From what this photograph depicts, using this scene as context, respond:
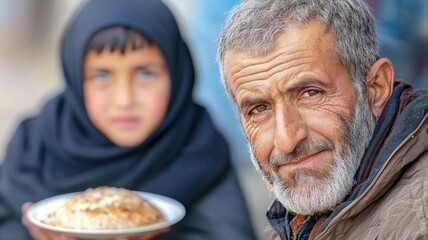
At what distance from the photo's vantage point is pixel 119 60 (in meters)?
3.58

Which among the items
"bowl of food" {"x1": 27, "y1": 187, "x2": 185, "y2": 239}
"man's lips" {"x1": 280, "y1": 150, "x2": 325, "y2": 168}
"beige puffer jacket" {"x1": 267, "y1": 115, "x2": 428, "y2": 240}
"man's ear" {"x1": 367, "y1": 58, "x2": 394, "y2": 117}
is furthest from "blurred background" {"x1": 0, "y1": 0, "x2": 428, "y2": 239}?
"beige puffer jacket" {"x1": 267, "y1": 115, "x2": 428, "y2": 240}

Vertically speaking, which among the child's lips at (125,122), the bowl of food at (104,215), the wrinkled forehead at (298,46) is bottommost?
the bowl of food at (104,215)

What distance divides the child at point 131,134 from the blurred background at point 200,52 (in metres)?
0.55

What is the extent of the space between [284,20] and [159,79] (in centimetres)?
163

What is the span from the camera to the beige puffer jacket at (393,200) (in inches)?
70.7

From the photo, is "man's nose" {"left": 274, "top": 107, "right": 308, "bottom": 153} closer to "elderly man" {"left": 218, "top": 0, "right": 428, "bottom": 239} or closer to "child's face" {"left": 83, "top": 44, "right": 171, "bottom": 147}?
"elderly man" {"left": 218, "top": 0, "right": 428, "bottom": 239}

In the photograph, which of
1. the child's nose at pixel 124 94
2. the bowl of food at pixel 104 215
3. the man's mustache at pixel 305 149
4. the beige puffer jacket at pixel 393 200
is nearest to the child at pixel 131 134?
the child's nose at pixel 124 94

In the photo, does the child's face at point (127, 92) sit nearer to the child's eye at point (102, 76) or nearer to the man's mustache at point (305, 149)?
the child's eye at point (102, 76)

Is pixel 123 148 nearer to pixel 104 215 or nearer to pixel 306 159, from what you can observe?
pixel 104 215

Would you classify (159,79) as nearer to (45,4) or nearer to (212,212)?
(212,212)

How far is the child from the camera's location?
361 cm

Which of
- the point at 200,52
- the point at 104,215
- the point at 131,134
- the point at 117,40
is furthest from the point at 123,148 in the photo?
the point at 200,52

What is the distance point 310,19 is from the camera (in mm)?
2104

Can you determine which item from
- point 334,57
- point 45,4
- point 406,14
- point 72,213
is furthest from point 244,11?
point 45,4
